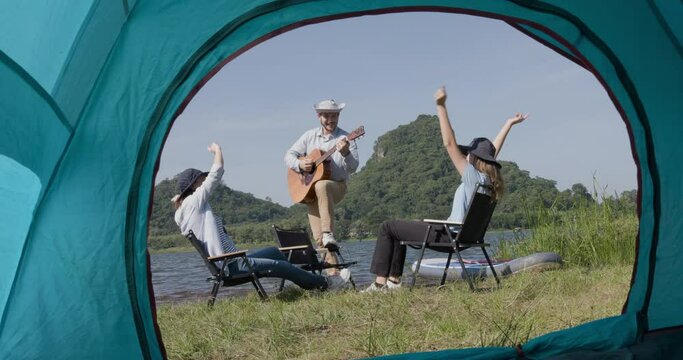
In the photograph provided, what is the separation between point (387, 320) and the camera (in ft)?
13.0

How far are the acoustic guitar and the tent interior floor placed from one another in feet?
12.9

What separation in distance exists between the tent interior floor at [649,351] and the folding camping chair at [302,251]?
3886 millimetres

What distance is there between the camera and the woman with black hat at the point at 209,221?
557 cm

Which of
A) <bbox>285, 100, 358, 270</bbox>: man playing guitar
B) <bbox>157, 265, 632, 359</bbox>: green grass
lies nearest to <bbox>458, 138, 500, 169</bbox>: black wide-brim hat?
<bbox>157, 265, 632, 359</bbox>: green grass

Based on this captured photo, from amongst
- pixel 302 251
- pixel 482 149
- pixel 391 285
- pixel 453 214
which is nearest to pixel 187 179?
pixel 302 251

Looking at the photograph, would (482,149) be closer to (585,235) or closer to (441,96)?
(441,96)

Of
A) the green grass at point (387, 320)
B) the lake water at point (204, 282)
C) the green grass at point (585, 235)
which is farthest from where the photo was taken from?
the lake water at point (204, 282)

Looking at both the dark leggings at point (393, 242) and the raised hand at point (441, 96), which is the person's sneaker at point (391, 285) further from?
the raised hand at point (441, 96)

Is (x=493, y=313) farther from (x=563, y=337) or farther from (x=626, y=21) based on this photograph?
(x=626, y=21)

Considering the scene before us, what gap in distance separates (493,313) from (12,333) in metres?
2.45

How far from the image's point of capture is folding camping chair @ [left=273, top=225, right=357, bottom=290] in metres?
6.71

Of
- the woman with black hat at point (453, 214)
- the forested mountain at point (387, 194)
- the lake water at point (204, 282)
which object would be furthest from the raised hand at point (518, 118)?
the forested mountain at point (387, 194)

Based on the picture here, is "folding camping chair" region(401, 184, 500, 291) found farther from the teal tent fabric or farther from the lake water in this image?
the teal tent fabric

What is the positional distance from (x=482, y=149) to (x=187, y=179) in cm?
229
